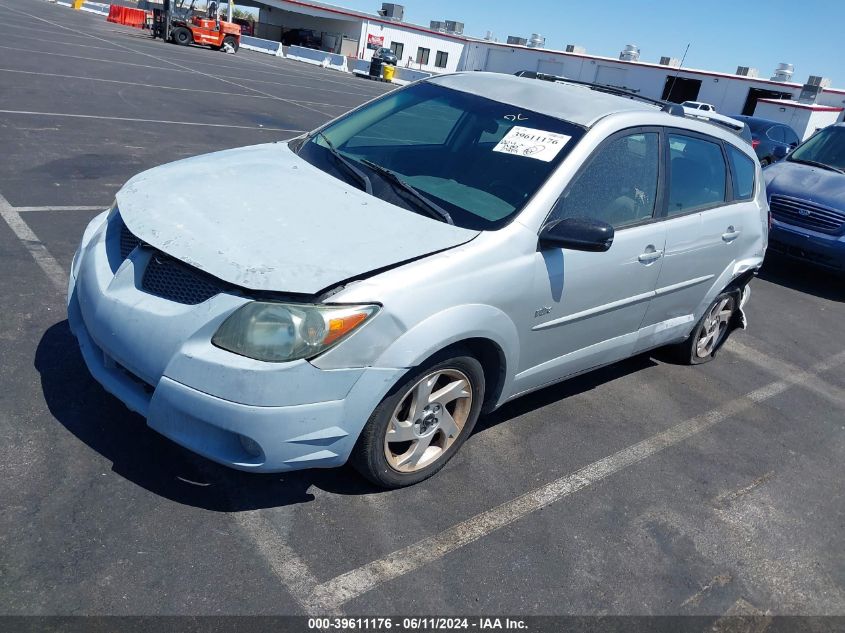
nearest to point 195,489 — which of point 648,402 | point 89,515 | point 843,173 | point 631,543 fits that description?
point 89,515

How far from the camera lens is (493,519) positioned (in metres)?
3.28

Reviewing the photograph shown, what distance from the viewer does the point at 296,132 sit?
41.7 ft

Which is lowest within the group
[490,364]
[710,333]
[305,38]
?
[710,333]

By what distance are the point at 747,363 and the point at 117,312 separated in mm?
4841

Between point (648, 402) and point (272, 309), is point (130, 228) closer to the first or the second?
point (272, 309)

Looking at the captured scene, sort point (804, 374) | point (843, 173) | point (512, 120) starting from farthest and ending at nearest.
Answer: point (843, 173), point (804, 374), point (512, 120)

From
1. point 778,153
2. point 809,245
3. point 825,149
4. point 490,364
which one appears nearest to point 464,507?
point 490,364

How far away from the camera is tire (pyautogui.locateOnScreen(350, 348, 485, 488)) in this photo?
3.01 m

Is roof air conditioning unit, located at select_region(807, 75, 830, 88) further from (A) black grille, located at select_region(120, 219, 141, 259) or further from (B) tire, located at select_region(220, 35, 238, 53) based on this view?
(A) black grille, located at select_region(120, 219, 141, 259)

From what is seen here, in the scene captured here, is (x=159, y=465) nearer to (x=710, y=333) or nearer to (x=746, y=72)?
(x=710, y=333)

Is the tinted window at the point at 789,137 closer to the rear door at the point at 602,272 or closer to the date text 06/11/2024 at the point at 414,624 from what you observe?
the rear door at the point at 602,272

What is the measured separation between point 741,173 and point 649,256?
1.60 metres

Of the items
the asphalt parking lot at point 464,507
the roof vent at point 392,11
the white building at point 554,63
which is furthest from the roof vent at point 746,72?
the asphalt parking lot at point 464,507

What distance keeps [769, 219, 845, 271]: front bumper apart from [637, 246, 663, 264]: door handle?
4.96 metres
